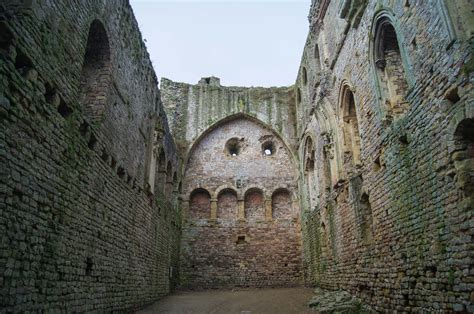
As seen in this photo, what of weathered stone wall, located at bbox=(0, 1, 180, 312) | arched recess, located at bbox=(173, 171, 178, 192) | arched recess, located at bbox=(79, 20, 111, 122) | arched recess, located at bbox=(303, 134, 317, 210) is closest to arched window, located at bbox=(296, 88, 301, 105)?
arched recess, located at bbox=(303, 134, 317, 210)

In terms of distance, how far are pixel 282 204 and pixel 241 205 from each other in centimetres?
214

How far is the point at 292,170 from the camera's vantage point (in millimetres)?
18969

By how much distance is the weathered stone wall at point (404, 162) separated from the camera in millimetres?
5090

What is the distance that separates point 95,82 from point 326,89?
25.4 feet

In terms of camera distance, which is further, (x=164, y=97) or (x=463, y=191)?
(x=164, y=97)

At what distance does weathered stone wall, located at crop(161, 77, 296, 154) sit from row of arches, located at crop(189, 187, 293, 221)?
118 inches

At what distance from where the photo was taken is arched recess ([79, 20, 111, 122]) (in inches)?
307

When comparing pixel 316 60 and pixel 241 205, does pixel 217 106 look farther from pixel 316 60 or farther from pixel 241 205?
pixel 316 60

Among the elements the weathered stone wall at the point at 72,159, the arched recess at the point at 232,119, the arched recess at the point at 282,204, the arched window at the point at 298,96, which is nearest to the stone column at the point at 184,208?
the arched recess at the point at 232,119

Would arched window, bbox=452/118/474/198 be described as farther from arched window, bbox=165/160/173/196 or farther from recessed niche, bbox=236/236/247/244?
recessed niche, bbox=236/236/247/244

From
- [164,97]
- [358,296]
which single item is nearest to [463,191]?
[358,296]

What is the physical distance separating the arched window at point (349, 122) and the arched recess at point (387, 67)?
2.28 m

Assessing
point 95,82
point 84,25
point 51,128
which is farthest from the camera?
point 95,82

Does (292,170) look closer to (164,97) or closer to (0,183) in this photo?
(164,97)
